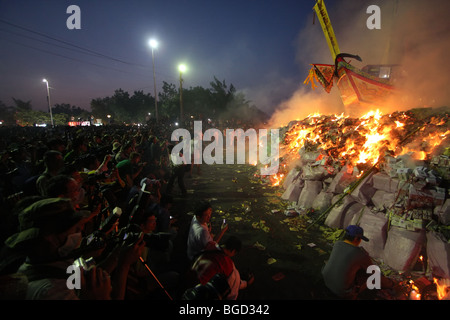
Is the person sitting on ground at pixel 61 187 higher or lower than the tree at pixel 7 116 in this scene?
lower

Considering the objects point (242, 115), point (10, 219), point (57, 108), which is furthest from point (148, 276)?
point (57, 108)

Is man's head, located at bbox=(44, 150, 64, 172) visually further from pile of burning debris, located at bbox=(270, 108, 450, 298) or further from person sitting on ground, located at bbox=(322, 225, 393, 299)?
pile of burning debris, located at bbox=(270, 108, 450, 298)

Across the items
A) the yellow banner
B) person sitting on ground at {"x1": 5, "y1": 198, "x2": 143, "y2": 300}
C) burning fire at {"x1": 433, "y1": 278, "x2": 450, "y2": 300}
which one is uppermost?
the yellow banner

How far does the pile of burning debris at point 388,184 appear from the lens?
4.39 metres

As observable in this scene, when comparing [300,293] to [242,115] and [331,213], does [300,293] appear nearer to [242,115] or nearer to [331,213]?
[331,213]

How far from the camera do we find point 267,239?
5.66m

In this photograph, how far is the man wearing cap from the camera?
3260 mm

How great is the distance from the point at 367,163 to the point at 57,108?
145162 mm

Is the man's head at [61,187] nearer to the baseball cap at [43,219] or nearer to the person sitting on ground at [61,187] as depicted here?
the person sitting on ground at [61,187]

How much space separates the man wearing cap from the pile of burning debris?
181 centimetres

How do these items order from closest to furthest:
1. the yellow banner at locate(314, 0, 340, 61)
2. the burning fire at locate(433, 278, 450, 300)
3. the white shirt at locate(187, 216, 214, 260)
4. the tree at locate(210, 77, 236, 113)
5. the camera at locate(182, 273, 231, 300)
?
1. the camera at locate(182, 273, 231, 300)
2. the white shirt at locate(187, 216, 214, 260)
3. the burning fire at locate(433, 278, 450, 300)
4. the yellow banner at locate(314, 0, 340, 61)
5. the tree at locate(210, 77, 236, 113)

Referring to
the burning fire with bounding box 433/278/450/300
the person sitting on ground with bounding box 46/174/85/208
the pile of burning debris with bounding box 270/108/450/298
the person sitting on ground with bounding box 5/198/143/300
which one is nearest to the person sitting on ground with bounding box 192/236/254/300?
the person sitting on ground with bounding box 5/198/143/300

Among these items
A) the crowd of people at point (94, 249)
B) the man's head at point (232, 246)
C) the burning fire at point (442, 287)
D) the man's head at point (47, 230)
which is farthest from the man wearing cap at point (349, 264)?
the man's head at point (47, 230)

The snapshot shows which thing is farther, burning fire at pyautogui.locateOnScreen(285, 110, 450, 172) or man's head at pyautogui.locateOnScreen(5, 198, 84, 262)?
burning fire at pyautogui.locateOnScreen(285, 110, 450, 172)
